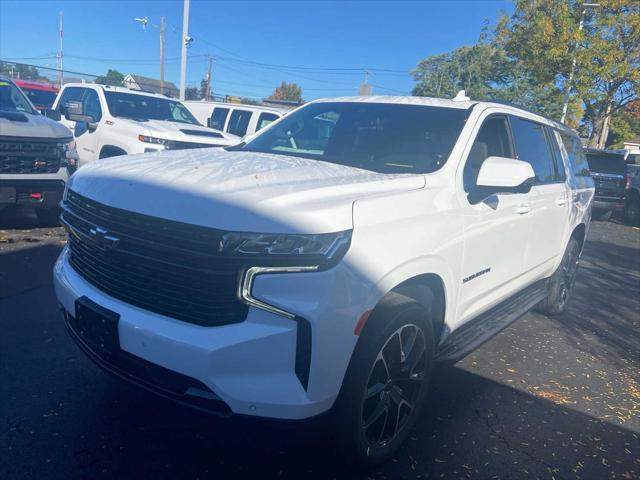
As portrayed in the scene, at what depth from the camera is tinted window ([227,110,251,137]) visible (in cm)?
1339

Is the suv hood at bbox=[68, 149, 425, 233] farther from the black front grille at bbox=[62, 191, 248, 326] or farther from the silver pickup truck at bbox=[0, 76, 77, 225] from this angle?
→ the silver pickup truck at bbox=[0, 76, 77, 225]

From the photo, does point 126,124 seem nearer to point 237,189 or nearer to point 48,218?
point 48,218

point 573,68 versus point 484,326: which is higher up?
point 573,68

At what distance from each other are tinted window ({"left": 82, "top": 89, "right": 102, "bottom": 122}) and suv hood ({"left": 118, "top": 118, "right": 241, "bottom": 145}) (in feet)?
2.43

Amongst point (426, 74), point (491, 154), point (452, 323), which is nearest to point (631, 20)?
point (491, 154)

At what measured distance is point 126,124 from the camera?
29.0 feet

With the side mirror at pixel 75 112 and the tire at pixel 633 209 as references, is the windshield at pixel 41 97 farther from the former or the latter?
the tire at pixel 633 209

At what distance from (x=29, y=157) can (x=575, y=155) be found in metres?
6.27

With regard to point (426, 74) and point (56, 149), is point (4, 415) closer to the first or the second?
point (56, 149)

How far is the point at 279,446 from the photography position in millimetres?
2855

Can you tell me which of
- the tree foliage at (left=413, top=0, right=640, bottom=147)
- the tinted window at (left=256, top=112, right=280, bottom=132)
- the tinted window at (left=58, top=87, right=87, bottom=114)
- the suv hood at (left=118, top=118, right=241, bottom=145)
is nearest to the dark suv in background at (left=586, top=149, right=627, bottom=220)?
the tree foliage at (left=413, top=0, right=640, bottom=147)

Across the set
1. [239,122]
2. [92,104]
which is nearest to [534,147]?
[92,104]

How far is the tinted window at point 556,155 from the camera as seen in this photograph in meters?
4.86

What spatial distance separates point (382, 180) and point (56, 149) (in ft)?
17.6
